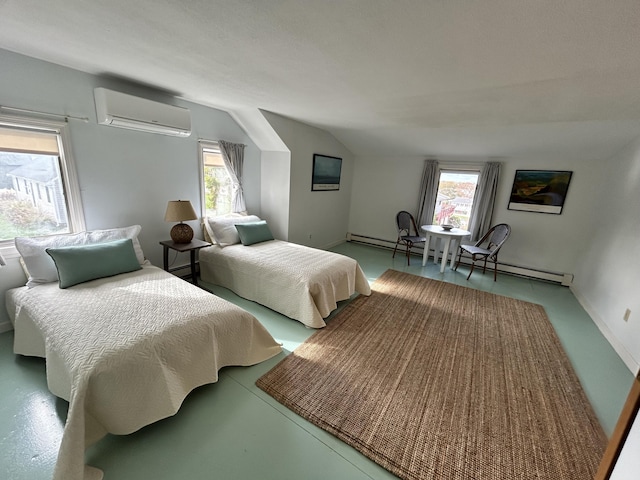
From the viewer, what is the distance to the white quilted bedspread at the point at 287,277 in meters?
2.70

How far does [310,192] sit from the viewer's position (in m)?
4.66

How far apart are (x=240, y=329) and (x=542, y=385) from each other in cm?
244

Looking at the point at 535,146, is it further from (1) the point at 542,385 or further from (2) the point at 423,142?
(1) the point at 542,385

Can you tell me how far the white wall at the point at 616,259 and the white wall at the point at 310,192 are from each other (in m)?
4.02

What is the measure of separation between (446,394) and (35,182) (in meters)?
3.88

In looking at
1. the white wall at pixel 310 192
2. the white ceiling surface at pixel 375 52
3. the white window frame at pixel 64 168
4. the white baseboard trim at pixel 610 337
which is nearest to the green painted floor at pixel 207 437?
the white baseboard trim at pixel 610 337

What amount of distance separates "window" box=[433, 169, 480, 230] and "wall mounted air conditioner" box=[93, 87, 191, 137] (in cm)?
442

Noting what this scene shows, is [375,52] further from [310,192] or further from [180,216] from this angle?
[310,192]

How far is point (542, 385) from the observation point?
2094 mm

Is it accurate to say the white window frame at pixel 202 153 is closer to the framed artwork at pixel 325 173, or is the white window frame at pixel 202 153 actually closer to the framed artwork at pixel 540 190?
the framed artwork at pixel 325 173

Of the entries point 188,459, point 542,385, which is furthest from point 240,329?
point 542,385

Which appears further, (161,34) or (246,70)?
(246,70)

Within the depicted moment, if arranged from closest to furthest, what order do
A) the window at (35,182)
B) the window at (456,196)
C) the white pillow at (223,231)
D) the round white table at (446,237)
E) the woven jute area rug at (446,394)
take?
the woven jute area rug at (446,394) → the window at (35,182) → the white pillow at (223,231) → the round white table at (446,237) → the window at (456,196)

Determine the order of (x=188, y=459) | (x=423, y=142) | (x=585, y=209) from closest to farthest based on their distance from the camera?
1. (x=188, y=459)
2. (x=585, y=209)
3. (x=423, y=142)
